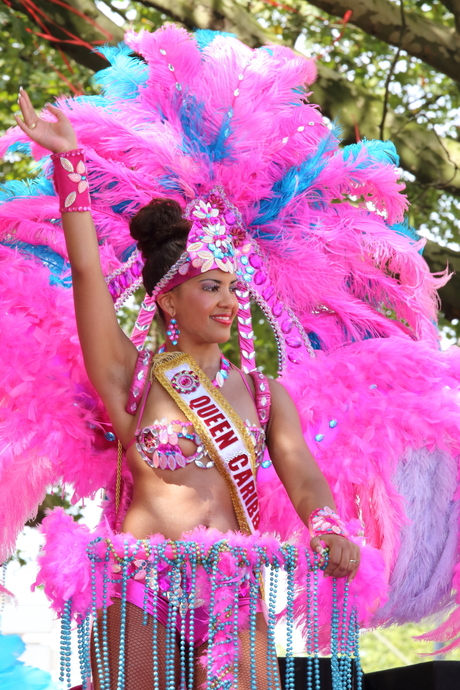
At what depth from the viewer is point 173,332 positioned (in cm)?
→ 302

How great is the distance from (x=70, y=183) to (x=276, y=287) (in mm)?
1173

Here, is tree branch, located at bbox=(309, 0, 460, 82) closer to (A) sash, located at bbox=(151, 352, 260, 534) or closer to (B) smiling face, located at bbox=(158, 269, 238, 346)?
(B) smiling face, located at bbox=(158, 269, 238, 346)

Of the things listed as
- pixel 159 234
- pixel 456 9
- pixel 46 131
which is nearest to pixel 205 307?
pixel 159 234

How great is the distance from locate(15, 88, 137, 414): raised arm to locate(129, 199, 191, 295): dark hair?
0.98ft

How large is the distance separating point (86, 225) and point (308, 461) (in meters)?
1.05

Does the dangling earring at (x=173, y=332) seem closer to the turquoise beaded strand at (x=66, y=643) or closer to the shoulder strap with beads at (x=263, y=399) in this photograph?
the shoulder strap with beads at (x=263, y=399)

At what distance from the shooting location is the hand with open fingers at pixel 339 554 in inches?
102

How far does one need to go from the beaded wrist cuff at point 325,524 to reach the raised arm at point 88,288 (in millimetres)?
715

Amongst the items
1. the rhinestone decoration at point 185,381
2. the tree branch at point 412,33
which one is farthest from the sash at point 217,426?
the tree branch at point 412,33

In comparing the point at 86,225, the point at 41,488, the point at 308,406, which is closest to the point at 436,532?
the point at 308,406

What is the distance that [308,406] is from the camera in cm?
339

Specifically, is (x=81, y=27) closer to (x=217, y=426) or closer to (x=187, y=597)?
(x=217, y=426)

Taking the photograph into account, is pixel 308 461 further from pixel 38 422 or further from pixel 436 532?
pixel 38 422

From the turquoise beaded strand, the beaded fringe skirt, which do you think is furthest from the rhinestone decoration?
the turquoise beaded strand
